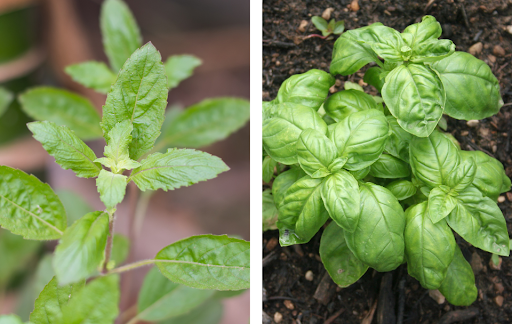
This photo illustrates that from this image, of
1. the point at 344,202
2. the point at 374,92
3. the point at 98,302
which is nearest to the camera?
the point at 98,302

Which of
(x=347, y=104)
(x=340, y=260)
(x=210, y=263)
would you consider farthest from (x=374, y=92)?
(x=210, y=263)

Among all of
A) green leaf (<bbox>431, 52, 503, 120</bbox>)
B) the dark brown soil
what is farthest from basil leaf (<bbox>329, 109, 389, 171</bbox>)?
the dark brown soil

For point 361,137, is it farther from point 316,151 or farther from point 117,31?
point 117,31

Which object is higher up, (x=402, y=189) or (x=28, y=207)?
(x=28, y=207)

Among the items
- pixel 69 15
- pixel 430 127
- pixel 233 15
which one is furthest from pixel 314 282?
pixel 69 15

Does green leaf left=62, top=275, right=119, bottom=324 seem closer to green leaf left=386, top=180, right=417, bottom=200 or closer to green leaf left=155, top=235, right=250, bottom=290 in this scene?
green leaf left=155, top=235, right=250, bottom=290

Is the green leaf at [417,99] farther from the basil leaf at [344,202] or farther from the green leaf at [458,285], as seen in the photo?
the green leaf at [458,285]

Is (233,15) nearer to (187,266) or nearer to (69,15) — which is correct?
(69,15)
